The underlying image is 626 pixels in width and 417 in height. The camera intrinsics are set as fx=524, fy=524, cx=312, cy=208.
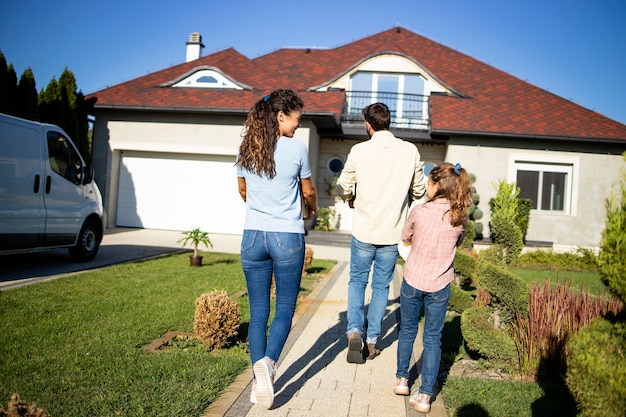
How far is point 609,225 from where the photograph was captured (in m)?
2.10

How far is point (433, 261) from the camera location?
11.6 feet

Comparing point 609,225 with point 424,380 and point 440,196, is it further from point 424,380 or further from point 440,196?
point 424,380

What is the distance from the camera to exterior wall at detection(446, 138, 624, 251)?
16.8m

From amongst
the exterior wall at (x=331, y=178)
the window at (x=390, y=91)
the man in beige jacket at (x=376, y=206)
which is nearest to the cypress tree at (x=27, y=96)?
the exterior wall at (x=331, y=178)

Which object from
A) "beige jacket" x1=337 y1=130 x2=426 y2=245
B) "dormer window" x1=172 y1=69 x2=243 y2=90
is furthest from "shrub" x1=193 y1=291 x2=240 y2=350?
"dormer window" x1=172 y1=69 x2=243 y2=90

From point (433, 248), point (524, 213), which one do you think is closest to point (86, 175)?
point (433, 248)

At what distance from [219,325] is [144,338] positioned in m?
0.72

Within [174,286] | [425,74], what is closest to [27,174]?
[174,286]

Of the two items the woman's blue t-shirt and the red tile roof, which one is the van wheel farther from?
the red tile roof

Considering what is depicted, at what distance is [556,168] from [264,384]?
16.5 meters

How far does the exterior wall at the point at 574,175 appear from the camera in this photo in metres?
16.8

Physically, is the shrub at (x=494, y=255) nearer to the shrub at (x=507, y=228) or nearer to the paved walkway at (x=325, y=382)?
the shrub at (x=507, y=228)

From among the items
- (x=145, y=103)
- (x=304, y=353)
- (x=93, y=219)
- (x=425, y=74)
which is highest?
(x=425, y=74)

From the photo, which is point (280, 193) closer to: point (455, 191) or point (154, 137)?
point (455, 191)
